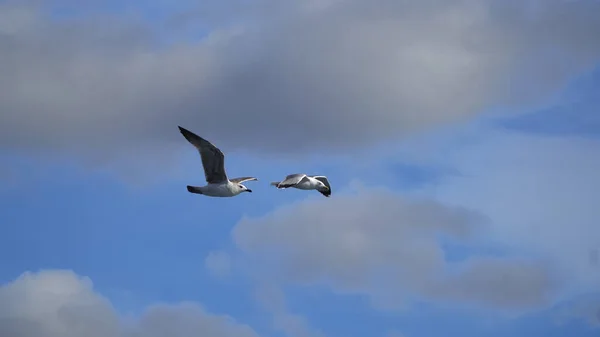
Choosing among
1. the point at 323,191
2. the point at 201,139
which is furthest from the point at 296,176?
the point at 201,139

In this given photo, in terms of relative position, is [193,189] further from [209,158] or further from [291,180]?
[291,180]

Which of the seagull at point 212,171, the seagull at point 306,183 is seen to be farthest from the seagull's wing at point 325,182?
the seagull at point 212,171

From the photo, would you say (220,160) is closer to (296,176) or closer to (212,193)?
(212,193)

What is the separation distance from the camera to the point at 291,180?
245 ft

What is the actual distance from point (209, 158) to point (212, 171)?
1.10 m

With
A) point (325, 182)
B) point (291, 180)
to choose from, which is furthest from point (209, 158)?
point (325, 182)

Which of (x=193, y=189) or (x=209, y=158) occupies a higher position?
(x=209, y=158)

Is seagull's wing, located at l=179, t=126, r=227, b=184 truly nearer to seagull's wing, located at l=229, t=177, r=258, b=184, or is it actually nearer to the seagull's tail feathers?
Answer: the seagull's tail feathers

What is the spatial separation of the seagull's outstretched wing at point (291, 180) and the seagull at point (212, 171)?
3712 millimetres

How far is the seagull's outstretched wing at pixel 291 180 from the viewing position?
73.4 m

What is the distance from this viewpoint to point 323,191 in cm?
8038

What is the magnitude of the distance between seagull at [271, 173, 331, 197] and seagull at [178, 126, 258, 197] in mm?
4422

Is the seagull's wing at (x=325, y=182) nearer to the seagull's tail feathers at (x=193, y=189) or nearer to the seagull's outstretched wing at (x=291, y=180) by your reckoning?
the seagull's outstretched wing at (x=291, y=180)

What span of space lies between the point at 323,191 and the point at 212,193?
1314 cm
